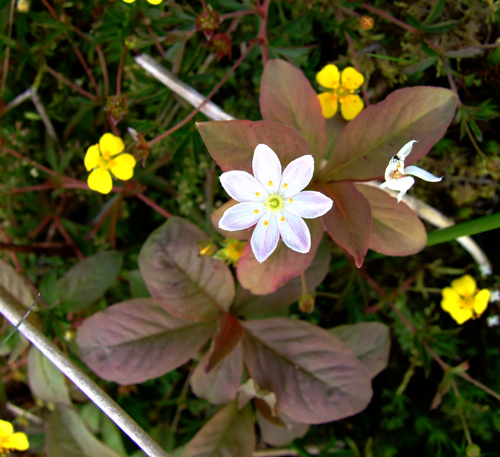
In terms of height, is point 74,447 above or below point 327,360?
below

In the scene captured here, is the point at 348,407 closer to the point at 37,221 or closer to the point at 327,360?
the point at 327,360

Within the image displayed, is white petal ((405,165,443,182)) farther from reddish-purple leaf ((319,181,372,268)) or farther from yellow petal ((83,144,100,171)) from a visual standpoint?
yellow petal ((83,144,100,171))

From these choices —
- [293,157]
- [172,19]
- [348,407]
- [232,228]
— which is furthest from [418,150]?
[172,19]

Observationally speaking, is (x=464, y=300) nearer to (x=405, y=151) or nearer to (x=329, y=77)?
(x=405, y=151)

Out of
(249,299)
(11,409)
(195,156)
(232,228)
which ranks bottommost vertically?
(11,409)

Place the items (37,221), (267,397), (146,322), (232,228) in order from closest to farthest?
1. (232,228)
2. (267,397)
3. (146,322)
4. (37,221)
